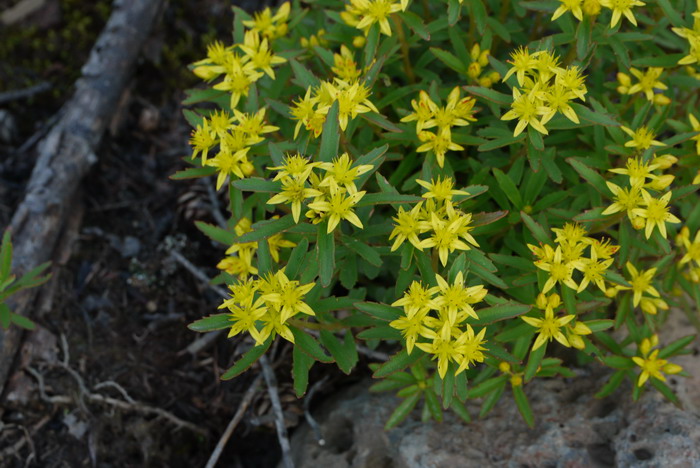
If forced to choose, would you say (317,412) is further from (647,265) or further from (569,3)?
(569,3)

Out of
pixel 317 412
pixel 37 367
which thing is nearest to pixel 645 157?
pixel 317 412

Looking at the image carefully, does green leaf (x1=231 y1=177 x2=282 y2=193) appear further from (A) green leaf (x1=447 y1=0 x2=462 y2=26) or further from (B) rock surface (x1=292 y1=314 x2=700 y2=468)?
(B) rock surface (x1=292 y1=314 x2=700 y2=468)

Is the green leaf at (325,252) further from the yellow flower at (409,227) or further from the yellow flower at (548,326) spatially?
the yellow flower at (548,326)

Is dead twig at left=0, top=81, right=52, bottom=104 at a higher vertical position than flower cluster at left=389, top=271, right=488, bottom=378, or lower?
higher

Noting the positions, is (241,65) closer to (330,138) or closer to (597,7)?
(330,138)

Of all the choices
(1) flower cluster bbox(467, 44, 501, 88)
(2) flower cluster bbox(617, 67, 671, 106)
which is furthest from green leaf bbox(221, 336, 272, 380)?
(2) flower cluster bbox(617, 67, 671, 106)
